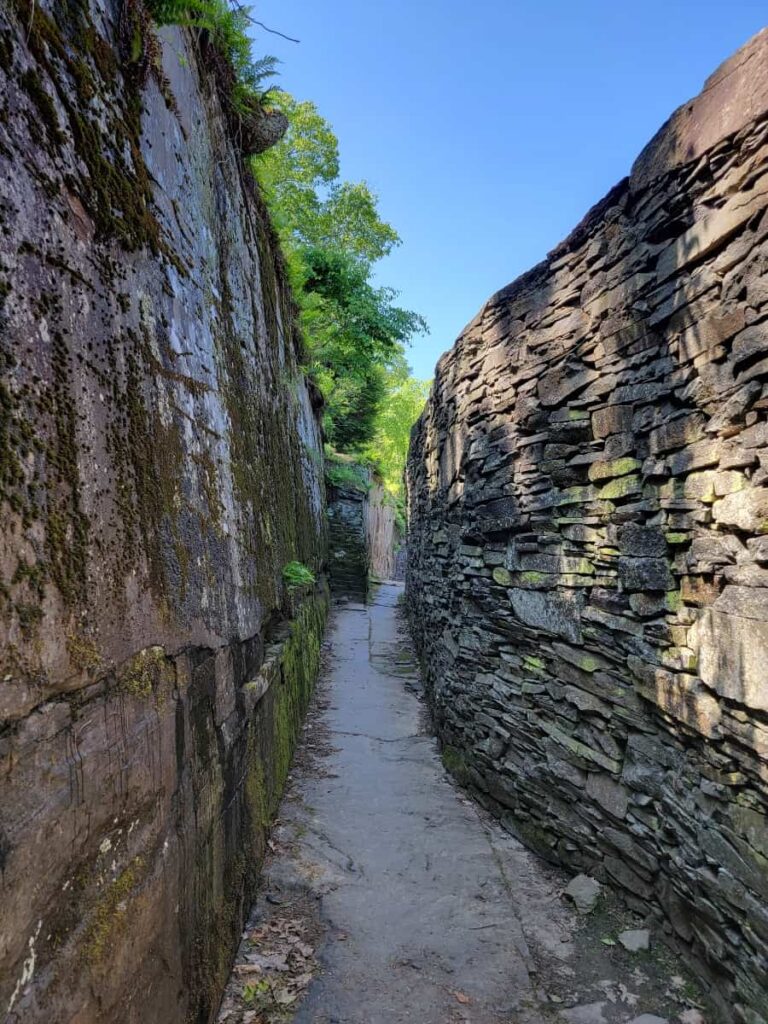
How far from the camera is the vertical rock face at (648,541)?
8.18 feet

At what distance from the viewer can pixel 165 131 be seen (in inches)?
A: 108

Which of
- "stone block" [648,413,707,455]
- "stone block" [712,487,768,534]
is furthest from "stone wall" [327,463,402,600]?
"stone block" [712,487,768,534]

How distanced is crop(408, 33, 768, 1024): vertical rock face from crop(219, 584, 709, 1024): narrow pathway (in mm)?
297

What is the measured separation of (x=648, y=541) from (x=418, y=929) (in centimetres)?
267

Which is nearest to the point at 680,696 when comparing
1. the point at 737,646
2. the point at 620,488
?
the point at 737,646

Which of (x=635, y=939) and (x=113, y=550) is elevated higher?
(x=113, y=550)

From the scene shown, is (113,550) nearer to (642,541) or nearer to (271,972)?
(271,972)

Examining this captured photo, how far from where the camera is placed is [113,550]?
5.59 feet

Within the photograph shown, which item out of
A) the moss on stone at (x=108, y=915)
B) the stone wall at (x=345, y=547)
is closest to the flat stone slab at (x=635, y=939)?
the moss on stone at (x=108, y=915)

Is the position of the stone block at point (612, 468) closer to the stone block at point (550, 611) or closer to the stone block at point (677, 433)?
the stone block at point (677, 433)

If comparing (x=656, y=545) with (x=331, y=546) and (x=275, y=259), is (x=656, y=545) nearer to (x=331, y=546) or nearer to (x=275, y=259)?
(x=275, y=259)

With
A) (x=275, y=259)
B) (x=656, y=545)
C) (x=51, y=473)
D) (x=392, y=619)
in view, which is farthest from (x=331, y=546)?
(x=51, y=473)

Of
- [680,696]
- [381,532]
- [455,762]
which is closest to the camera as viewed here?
[680,696]

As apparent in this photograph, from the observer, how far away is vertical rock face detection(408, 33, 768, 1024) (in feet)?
8.18
